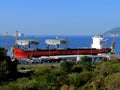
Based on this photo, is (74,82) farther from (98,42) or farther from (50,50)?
(98,42)

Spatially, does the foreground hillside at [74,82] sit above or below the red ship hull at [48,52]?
above

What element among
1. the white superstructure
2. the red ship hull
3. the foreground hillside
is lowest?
the red ship hull

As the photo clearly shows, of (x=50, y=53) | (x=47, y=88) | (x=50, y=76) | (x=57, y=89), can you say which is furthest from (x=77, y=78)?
(x=50, y=53)

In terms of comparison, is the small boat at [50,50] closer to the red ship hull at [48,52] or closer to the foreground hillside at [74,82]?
the red ship hull at [48,52]

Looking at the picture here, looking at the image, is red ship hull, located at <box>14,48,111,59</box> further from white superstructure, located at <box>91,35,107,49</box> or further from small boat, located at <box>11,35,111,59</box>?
white superstructure, located at <box>91,35,107,49</box>

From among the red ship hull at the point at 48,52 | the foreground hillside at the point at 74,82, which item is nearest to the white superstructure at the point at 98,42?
the red ship hull at the point at 48,52

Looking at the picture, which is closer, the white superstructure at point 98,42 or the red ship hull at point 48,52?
the red ship hull at point 48,52

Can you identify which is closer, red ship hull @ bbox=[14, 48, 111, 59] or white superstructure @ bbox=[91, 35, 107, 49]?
red ship hull @ bbox=[14, 48, 111, 59]

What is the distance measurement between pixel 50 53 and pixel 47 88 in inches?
1887

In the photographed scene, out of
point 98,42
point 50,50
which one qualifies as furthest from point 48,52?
point 98,42

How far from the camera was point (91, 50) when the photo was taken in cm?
7438

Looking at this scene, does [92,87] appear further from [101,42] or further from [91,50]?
[101,42]

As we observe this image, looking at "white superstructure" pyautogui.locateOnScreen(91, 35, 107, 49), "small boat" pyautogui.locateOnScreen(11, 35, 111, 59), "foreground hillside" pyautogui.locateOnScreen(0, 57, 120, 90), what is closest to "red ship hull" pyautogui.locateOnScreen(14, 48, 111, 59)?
"small boat" pyautogui.locateOnScreen(11, 35, 111, 59)

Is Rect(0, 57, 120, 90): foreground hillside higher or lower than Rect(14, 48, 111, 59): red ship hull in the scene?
higher
